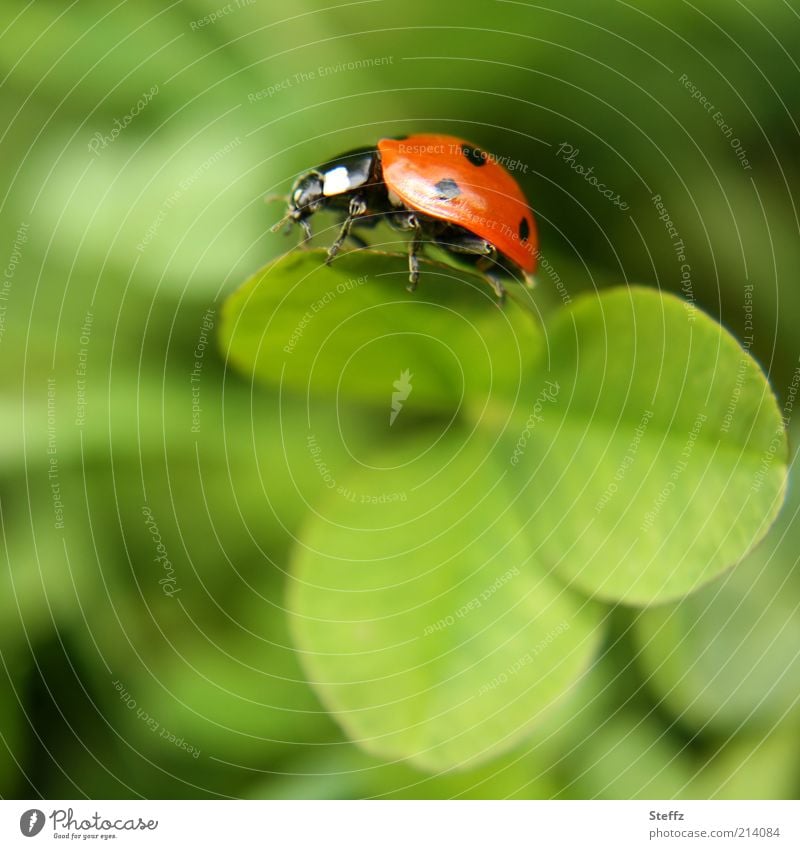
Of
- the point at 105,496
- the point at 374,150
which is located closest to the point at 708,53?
the point at 374,150
